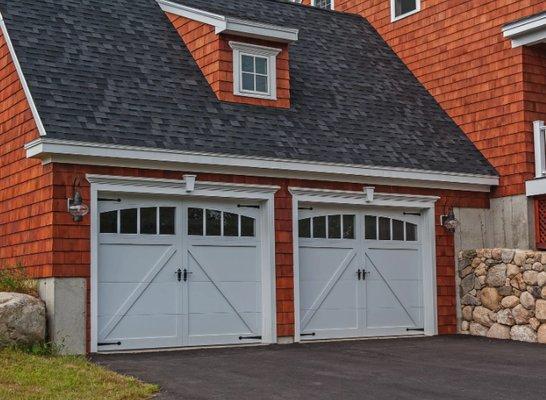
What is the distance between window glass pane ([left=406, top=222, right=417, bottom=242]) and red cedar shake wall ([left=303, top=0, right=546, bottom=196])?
1746 millimetres

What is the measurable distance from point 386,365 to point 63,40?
22.9ft

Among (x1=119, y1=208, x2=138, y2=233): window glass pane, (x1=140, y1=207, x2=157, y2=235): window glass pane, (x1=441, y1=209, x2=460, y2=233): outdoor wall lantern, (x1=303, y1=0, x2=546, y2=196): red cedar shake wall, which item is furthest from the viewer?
(x1=303, y1=0, x2=546, y2=196): red cedar shake wall

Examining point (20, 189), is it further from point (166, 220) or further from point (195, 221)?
point (195, 221)

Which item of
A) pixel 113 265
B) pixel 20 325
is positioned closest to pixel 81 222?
pixel 113 265

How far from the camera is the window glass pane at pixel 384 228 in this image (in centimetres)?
1459

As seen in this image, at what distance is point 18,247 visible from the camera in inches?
497

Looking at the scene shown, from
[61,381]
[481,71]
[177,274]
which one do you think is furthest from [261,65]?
[61,381]

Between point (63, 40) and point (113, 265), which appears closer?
point (113, 265)

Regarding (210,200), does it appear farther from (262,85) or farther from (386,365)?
(386,365)

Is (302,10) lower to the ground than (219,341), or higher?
higher

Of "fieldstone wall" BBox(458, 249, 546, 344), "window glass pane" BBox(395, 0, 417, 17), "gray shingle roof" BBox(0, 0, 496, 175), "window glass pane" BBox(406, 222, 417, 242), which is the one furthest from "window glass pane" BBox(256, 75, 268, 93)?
"window glass pane" BBox(395, 0, 417, 17)

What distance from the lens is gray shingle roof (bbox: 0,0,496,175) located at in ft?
40.8

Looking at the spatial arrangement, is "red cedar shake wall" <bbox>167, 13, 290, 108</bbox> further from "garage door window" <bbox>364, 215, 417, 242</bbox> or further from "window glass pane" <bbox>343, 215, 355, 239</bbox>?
"garage door window" <bbox>364, 215, 417, 242</bbox>

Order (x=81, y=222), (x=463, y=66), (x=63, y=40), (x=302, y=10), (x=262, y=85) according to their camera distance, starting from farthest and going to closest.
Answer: (x=302, y=10), (x=463, y=66), (x=262, y=85), (x=63, y=40), (x=81, y=222)
